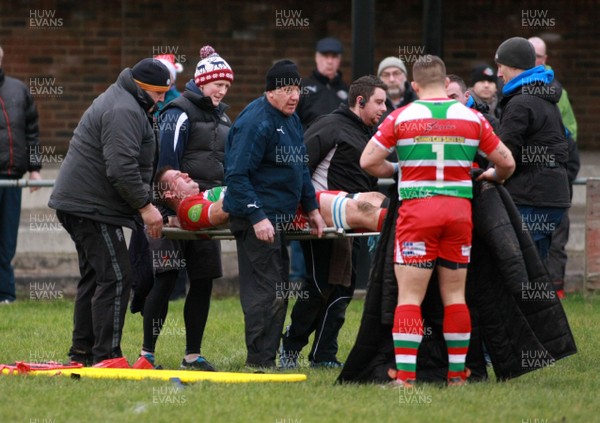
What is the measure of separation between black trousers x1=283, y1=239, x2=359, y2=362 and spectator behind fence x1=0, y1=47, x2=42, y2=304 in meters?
4.40

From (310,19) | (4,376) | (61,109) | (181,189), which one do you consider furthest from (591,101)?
(4,376)

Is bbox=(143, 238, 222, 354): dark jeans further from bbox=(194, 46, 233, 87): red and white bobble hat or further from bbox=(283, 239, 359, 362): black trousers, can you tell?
bbox=(194, 46, 233, 87): red and white bobble hat

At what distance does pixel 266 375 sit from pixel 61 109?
879cm

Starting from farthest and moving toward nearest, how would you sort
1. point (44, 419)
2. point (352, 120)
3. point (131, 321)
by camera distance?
point (131, 321) → point (352, 120) → point (44, 419)

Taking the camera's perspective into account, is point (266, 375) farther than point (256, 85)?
No

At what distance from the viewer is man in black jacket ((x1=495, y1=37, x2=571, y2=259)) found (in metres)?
9.68

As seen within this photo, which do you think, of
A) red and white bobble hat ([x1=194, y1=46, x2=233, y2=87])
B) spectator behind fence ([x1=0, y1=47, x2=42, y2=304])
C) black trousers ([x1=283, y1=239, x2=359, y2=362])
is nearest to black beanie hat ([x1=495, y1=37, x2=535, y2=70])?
black trousers ([x1=283, y1=239, x2=359, y2=362])

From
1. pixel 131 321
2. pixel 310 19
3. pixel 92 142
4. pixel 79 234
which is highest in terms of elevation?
pixel 310 19

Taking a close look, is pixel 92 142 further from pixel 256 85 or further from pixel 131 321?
pixel 256 85

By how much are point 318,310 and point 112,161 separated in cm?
205

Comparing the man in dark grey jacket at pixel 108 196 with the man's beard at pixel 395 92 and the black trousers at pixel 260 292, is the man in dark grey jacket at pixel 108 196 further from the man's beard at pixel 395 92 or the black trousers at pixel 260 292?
the man's beard at pixel 395 92

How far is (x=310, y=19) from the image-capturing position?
1670 centimetres

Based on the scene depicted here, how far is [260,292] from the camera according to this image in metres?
9.28

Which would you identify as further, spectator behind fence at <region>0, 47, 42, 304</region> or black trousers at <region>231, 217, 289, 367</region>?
spectator behind fence at <region>0, 47, 42, 304</region>
